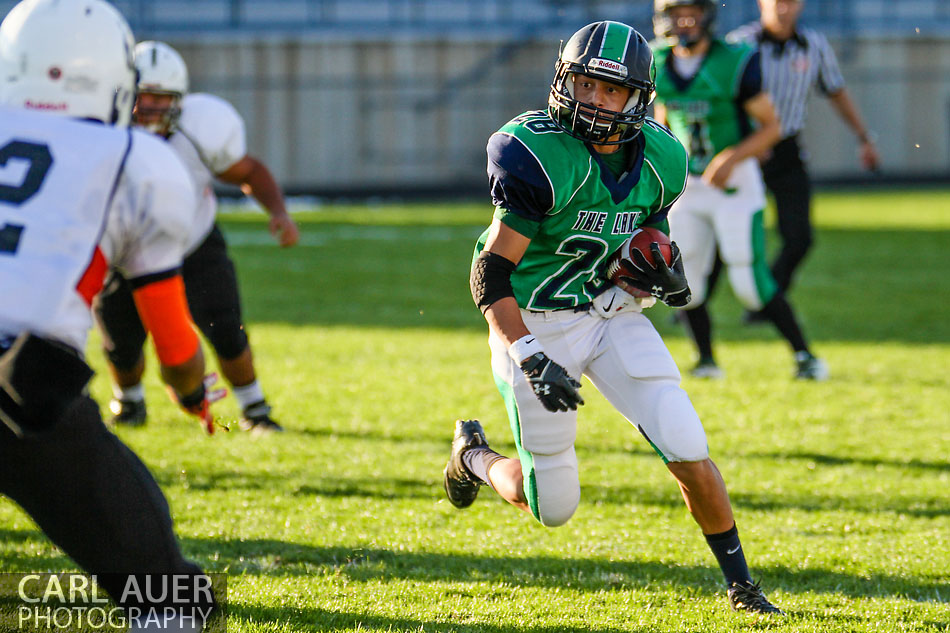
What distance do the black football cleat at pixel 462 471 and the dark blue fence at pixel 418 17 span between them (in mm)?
17383

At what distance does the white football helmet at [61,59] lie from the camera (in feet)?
7.22

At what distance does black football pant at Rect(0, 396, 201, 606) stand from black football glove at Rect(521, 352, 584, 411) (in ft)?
3.38

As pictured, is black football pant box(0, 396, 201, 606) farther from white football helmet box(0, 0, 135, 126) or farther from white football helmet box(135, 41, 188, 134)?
white football helmet box(135, 41, 188, 134)

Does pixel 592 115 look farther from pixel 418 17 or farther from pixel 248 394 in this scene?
pixel 418 17

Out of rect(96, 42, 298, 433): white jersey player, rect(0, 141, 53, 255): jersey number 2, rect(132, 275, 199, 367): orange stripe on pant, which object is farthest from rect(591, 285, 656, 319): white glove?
rect(96, 42, 298, 433): white jersey player

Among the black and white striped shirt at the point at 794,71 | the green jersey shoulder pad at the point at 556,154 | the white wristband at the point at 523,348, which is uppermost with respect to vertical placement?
the green jersey shoulder pad at the point at 556,154

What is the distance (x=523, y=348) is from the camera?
2.92 m

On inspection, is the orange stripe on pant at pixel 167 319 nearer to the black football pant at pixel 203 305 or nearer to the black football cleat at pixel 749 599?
the black football cleat at pixel 749 599

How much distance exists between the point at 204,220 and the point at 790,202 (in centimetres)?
375

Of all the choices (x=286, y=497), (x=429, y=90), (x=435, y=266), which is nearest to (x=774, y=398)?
(x=286, y=497)

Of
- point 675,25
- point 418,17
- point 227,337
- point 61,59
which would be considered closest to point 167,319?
point 61,59

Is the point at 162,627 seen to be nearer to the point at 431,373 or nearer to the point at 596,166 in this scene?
the point at 596,166

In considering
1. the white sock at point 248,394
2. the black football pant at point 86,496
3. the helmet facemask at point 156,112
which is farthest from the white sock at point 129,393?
the black football pant at point 86,496

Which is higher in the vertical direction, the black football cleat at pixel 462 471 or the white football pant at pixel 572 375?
the white football pant at pixel 572 375
